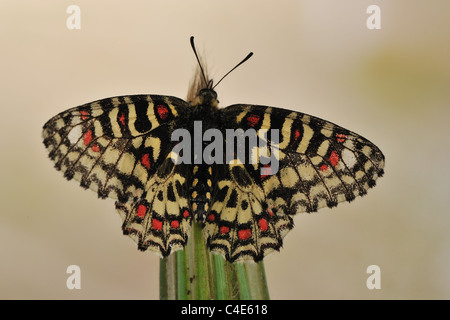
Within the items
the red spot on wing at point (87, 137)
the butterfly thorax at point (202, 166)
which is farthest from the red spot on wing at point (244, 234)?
the red spot on wing at point (87, 137)

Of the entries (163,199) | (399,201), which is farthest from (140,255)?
(399,201)

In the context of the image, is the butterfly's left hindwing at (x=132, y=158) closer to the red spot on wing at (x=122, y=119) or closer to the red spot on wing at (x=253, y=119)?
the red spot on wing at (x=122, y=119)

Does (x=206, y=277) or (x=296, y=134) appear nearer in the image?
(x=206, y=277)

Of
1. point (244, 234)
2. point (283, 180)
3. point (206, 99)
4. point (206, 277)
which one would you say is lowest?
point (206, 277)

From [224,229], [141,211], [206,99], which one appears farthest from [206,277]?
[206,99]

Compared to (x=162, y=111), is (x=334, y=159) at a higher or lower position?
lower

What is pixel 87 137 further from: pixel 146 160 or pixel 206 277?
pixel 206 277

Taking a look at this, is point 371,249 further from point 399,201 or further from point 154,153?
point 154,153
